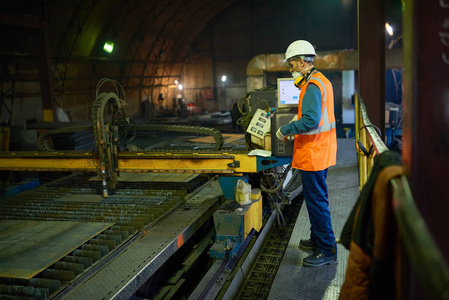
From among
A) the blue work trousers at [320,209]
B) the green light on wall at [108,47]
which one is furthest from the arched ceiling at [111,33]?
the blue work trousers at [320,209]

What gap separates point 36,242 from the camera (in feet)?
11.0

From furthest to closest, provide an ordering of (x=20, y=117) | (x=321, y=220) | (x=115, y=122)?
1. (x=20, y=117)
2. (x=115, y=122)
3. (x=321, y=220)

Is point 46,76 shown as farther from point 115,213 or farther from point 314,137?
point 314,137

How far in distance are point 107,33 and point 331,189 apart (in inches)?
538

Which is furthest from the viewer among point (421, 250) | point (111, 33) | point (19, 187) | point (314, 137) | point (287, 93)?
point (111, 33)

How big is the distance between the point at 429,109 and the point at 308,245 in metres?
3.09

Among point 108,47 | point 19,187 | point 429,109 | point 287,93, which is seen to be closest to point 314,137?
point 287,93

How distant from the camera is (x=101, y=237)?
11.4 ft

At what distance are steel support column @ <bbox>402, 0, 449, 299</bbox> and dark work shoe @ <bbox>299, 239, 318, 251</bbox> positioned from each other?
112 inches

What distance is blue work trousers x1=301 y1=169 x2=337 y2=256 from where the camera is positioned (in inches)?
151

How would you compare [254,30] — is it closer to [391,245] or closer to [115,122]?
[115,122]

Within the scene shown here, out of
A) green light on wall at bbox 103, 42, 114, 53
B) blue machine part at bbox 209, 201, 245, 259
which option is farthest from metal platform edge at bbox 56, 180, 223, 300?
green light on wall at bbox 103, 42, 114, 53

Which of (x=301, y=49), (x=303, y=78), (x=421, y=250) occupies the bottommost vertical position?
(x=421, y=250)

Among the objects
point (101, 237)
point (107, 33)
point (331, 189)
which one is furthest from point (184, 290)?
point (107, 33)
